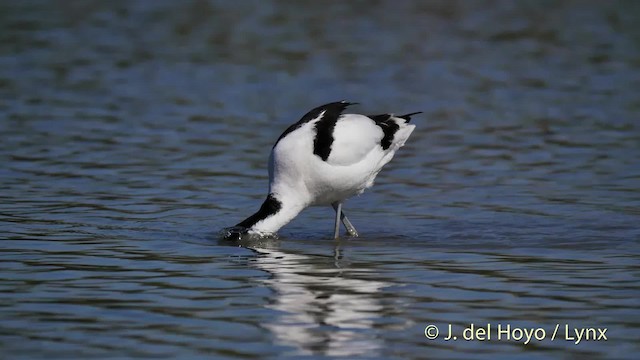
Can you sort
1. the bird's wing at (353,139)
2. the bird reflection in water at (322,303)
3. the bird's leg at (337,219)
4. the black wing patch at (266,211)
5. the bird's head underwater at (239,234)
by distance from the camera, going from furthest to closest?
the bird's leg at (337,219), the bird's wing at (353,139), the black wing patch at (266,211), the bird's head underwater at (239,234), the bird reflection in water at (322,303)

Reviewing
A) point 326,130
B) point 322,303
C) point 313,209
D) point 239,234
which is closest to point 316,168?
point 326,130

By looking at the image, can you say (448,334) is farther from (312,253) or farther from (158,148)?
(158,148)

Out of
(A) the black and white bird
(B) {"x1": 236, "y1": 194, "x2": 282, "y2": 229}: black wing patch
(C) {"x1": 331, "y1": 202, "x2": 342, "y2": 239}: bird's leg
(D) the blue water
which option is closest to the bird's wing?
(A) the black and white bird

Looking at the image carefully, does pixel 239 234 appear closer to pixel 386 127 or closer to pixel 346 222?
pixel 346 222

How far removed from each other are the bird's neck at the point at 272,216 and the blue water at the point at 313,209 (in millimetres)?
165

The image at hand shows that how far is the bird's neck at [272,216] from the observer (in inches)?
410

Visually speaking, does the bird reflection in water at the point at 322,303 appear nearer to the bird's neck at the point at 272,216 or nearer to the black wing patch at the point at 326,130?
the bird's neck at the point at 272,216

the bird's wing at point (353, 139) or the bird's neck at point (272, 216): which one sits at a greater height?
the bird's wing at point (353, 139)

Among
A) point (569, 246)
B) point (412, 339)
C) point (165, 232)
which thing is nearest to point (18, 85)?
point (165, 232)

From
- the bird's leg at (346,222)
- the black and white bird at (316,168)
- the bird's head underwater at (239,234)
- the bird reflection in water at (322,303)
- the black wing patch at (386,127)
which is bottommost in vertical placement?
the bird reflection in water at (322,303)

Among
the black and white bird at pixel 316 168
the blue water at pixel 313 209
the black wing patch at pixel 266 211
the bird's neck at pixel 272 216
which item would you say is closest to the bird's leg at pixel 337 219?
the black and white bird at pixel 316 168

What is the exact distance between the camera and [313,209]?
12.4 metres

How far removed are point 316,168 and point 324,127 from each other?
0.42m

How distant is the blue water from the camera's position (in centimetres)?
770
